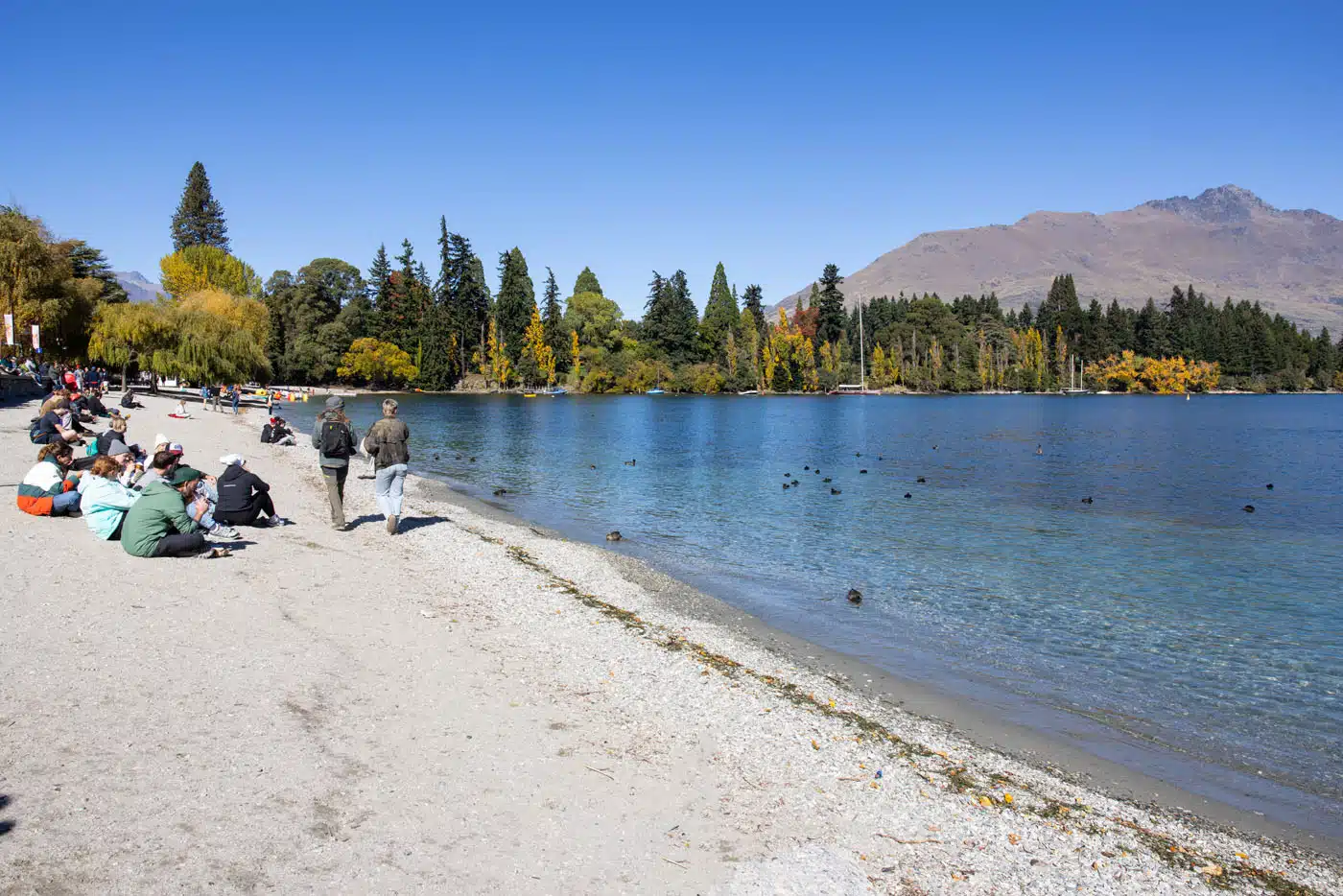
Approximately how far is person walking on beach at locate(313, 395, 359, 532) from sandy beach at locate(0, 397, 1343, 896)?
15.1 feet

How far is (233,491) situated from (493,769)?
11265 mm

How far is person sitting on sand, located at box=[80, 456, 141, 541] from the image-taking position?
13.1m

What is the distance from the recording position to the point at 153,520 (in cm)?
1245

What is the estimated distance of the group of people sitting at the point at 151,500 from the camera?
12.5 metres

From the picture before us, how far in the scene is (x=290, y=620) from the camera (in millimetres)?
10344

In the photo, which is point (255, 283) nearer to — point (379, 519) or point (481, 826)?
point (379, 519)

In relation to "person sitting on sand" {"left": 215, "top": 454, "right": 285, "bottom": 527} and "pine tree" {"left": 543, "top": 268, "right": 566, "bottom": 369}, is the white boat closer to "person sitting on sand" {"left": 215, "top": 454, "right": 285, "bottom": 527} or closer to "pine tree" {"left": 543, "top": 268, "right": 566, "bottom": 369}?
"pine tree" {"left": 543, "top": 268, "right": 566, "bottom": 369}

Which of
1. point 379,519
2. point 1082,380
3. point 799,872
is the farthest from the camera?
point 1082,380

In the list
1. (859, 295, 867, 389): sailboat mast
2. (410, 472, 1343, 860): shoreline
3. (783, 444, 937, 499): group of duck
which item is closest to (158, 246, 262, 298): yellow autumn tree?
(783, 444, 937, 499): group of duck

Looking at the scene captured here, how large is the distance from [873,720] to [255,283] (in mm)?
121233

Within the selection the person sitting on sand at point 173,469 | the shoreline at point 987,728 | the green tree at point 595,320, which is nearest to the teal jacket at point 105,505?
the person sitting on sand at point 173,469

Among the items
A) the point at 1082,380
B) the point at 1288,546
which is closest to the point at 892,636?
the point at 1288,546

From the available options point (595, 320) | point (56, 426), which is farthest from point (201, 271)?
point (56, 426)

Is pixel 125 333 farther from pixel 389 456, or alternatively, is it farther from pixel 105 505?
pixel 105 505
